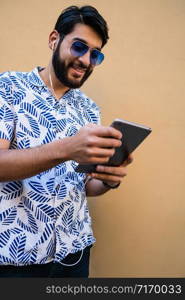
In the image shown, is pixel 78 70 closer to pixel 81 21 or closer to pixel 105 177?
pixel 81 21

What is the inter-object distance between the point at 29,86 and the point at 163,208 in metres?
1.24

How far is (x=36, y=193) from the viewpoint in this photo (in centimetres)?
123

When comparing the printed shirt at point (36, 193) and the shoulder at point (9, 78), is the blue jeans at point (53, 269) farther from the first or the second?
the shoulder at point (9, 78)

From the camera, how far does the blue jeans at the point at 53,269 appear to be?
1179 mm

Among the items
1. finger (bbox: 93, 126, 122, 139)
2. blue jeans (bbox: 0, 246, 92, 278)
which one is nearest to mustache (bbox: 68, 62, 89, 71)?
finger (bbox: 93, 126, 122, 139)

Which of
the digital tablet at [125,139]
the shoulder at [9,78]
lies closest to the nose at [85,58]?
the shoulder at [9,78]

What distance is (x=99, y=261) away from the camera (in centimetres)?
202

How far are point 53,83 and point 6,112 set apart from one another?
36 centimetres

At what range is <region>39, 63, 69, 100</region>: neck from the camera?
1.43m

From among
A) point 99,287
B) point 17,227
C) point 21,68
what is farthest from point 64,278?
point 21,68

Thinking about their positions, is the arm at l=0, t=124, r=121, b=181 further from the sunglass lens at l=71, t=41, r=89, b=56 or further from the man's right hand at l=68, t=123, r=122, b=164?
the sunglass lens at l=71, t=41, r=89, b=56

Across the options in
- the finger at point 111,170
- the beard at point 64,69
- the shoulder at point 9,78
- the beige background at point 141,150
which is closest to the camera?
the finger at point 111,170

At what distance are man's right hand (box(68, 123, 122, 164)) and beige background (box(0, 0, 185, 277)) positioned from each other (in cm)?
108

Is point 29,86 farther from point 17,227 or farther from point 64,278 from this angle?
point 64,278
